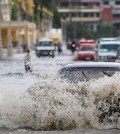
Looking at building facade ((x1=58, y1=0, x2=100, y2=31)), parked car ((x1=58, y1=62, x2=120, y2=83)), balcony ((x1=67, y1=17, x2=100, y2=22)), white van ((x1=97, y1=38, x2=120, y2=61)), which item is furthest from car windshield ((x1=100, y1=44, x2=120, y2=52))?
balcony ((x1=67, y1=17, x2=100, y2=22))

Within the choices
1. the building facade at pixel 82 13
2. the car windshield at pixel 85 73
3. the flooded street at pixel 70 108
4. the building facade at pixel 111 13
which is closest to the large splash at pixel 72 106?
the flooded street at pixel 70 108

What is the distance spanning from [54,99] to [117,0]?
6841 inches

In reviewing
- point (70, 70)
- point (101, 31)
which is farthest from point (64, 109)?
point (101, 31)

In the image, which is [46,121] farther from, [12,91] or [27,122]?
[12,91]

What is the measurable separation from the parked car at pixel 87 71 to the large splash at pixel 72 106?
1.18m

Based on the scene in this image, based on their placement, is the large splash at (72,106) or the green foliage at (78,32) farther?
the green foliage at (78,32)

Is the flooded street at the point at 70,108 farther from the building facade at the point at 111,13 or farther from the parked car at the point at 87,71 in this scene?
the building facade at the point at 111,13

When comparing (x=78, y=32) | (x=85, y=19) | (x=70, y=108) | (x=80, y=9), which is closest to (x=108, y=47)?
(x=70, y=108)

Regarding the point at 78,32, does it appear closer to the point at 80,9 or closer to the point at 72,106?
the point at 80,9

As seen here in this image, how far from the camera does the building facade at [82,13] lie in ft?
599

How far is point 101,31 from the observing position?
553 feet

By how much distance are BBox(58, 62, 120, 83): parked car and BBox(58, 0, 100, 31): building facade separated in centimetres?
16681

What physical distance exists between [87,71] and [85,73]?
0.16 meters

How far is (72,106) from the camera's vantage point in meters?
12.1
